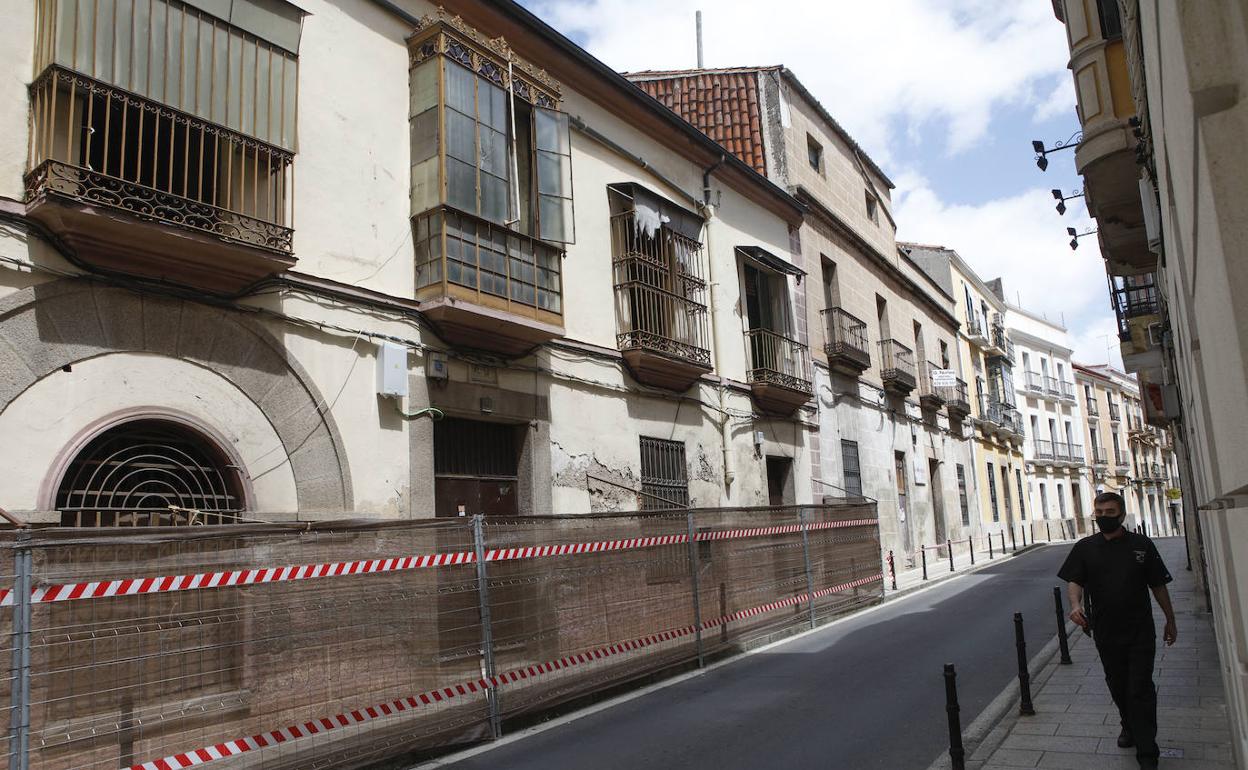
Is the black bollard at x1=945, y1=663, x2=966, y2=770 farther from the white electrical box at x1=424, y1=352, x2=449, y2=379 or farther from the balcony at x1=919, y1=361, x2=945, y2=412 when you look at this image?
the balcony at x1=919, y1=361, x2=945, y2=412

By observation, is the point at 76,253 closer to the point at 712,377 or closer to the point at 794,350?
the point at 712,377

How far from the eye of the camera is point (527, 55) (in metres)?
11.9

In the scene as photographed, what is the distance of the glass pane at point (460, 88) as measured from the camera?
32.9 ft

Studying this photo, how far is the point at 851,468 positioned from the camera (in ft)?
67.0

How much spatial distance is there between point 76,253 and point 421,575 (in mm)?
3588

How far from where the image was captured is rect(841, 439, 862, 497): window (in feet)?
65.8

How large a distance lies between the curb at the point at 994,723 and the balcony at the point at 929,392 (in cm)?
1776

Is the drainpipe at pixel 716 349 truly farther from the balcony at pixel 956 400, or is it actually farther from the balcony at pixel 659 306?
the balcony at pixel 956 400

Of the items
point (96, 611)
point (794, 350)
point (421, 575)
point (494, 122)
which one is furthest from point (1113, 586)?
point (794, 350)

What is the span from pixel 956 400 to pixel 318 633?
85.6 feet

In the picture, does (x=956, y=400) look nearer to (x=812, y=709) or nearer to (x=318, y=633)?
(x=812, y=709)

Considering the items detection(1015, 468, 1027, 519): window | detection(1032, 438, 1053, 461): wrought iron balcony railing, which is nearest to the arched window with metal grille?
detection(1015, 468, 1027, 519): window

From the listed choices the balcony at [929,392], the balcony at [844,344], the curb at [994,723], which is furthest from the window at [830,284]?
the curb at [994,723]

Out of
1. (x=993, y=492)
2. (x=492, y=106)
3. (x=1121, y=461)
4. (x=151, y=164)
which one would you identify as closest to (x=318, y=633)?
(x=151, y=164)
